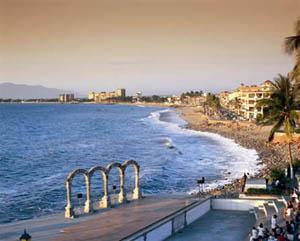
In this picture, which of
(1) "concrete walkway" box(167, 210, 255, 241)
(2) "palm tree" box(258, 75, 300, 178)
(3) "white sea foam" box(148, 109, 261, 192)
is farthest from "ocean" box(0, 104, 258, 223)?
(1) "concrete walkway" box(167, 210, 255, 241)

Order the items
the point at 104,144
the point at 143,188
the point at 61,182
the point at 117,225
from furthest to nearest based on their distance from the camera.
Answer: the point at 104,144 < the point at 61,182 < the point at 143,188 < the point at 117,225

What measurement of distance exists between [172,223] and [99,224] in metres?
3.63

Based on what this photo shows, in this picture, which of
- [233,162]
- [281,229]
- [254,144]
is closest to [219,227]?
[281,229]

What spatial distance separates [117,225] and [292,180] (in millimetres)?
14089

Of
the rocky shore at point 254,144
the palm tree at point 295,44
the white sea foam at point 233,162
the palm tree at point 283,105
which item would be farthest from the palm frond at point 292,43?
the white sea foam at point 233,162

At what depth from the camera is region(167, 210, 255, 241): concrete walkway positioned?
62.7 feet

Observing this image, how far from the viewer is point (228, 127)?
342 feet

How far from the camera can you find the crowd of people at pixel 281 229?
17.3 metres

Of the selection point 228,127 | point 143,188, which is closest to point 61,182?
point 143,188

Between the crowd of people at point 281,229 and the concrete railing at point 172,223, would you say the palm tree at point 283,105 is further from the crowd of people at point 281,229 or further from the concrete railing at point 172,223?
the crowd of people at point 281,229

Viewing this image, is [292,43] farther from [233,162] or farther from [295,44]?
[233,162]

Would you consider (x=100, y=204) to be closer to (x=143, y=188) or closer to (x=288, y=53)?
(x=288, y=53)

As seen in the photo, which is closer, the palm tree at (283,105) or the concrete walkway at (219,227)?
the concrete walkway at (219,227)

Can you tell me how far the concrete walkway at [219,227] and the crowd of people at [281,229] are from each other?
1.16 m
